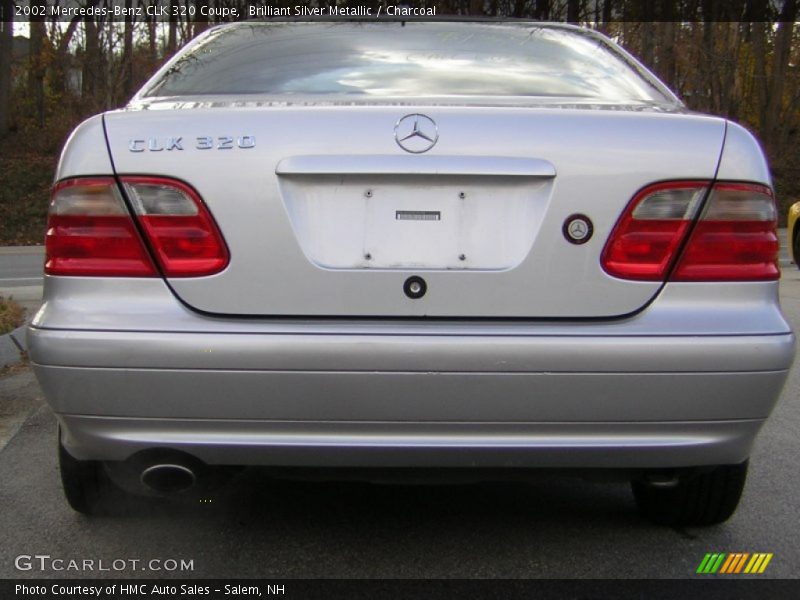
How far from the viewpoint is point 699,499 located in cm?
300

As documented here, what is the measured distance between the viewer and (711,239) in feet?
7.84

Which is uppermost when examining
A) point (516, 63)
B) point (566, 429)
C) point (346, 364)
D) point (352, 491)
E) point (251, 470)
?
point (516, 63)

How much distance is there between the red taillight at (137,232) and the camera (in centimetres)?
235

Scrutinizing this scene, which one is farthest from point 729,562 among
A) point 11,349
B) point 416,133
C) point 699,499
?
point 11,349

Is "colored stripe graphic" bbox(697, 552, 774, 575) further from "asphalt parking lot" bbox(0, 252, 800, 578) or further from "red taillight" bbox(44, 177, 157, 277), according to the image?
"red taillight" bbox(44, 177, 157, 277)

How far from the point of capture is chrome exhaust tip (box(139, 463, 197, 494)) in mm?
2434

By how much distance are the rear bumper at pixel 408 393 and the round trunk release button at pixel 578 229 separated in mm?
243

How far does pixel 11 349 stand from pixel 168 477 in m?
3.73

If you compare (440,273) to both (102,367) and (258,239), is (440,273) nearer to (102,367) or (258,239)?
(258,239)

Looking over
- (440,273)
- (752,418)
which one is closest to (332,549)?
(440,273)

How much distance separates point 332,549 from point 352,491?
22.5 inches

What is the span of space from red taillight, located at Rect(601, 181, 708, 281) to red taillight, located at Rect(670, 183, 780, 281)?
3 cm
